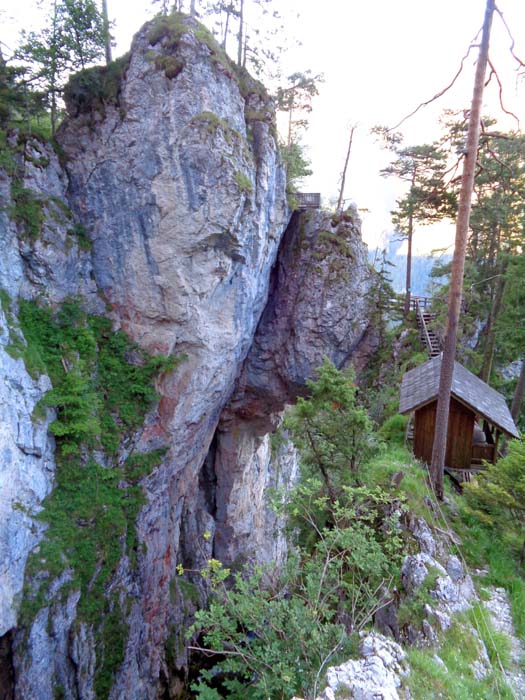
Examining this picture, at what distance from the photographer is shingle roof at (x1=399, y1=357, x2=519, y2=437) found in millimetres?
9867

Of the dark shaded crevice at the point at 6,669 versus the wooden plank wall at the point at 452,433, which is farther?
the wooden plank wall at the point at 452,433

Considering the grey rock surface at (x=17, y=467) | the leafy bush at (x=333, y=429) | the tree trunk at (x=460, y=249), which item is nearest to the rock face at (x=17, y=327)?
the grey rock surface at (x=17, y=467)

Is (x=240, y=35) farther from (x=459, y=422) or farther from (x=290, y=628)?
(x=290, y=628)

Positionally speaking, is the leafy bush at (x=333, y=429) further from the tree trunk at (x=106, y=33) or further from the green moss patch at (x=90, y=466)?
the tree trunk at (x=106, y=33)

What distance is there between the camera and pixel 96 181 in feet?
39.8

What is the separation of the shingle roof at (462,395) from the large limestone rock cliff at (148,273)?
240 inches

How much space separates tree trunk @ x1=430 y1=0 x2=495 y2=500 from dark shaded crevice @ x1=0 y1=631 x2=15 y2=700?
9.18m

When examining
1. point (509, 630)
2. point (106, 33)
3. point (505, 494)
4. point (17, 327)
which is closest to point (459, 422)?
point (505, 494)

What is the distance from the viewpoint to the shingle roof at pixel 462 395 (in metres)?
9.87

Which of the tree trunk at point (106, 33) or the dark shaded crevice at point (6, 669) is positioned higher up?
the tree trunk at point (106, 33)

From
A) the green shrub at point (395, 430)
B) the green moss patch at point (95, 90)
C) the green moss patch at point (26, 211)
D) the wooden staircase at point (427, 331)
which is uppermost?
the green moss patch at point (95, 90)

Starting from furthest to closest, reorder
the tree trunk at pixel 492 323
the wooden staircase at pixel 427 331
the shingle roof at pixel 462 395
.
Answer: the tree trunk at pixel 492 323
the wooden staircase at pixel 427 331
the shingle roof at pixel 462 395

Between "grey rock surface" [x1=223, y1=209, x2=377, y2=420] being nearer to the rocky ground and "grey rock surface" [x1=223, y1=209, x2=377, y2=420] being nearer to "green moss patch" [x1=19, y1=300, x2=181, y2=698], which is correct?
"green moss patch" [x1=19, y1=300, x2=181, y2=698]

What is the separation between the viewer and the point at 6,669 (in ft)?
25.9
